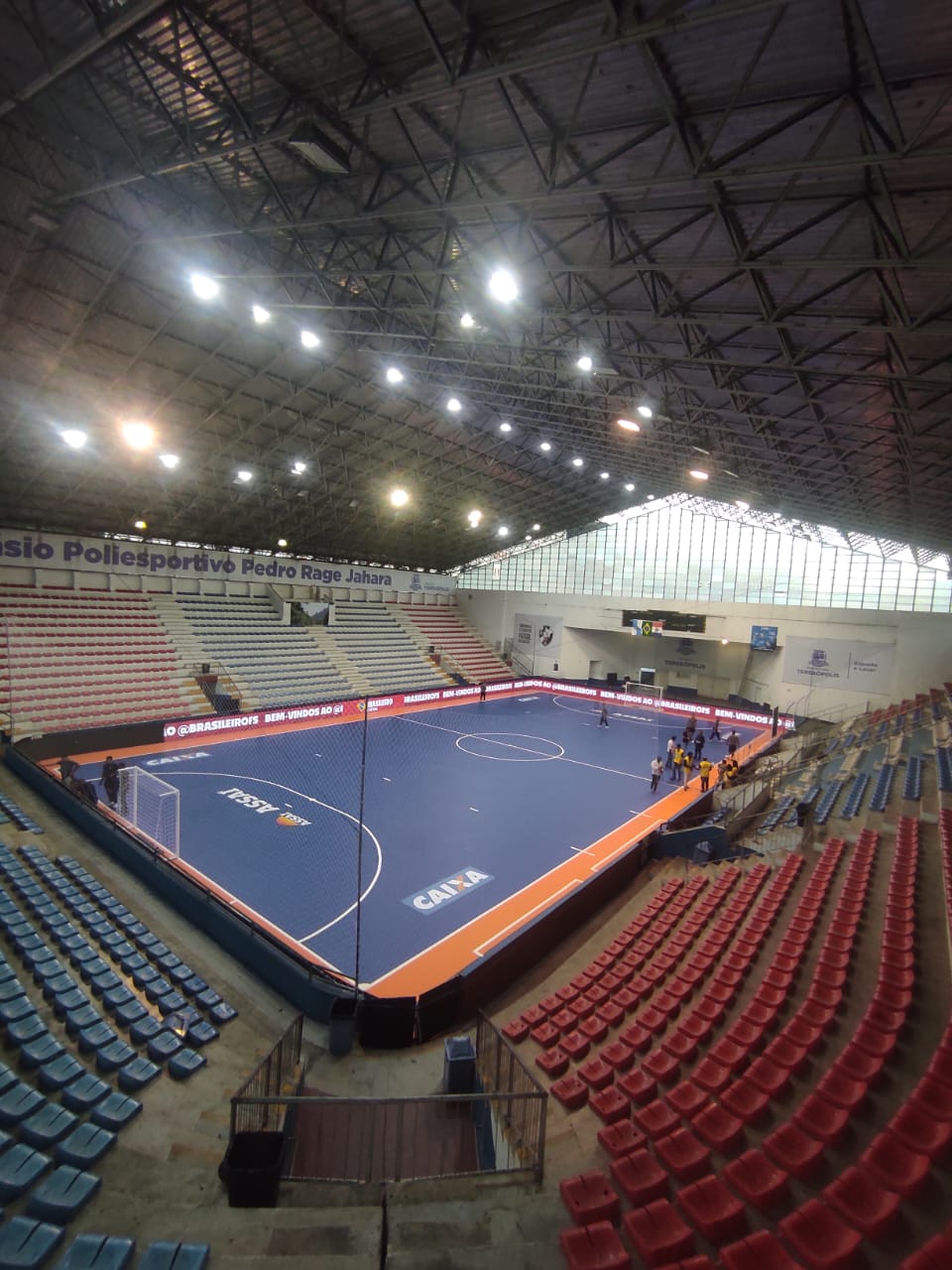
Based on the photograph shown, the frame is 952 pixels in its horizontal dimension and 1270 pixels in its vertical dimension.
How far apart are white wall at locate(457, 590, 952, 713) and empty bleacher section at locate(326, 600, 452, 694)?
8617 mm

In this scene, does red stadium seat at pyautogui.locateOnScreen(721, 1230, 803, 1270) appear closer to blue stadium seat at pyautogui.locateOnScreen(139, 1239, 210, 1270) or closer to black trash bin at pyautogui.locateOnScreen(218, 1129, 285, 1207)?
black trash bin at pyautogui.locateOnScreen(218, 1129, 285, 1207)

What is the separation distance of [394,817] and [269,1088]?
10.9m

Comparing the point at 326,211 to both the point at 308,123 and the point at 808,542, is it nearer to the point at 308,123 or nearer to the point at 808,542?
the point at 308,123

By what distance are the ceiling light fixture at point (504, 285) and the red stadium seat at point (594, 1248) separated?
1158 centimetres

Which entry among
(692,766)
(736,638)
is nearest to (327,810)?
(692,766)

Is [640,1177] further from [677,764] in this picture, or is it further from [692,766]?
[692,766]

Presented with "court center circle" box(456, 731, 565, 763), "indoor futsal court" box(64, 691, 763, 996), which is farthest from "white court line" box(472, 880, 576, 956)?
"court center circle" box(456, 731, 565, 763)

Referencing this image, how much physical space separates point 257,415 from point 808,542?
103 ft

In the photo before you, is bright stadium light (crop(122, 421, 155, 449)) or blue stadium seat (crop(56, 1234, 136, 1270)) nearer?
blue stadium seat (crop(56, 1234, 136, 1270))

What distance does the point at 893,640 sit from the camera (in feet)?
102

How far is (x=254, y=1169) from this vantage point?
4.56 m

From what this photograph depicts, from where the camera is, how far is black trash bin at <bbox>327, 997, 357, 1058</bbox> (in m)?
7.45

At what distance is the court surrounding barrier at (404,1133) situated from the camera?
541 cm

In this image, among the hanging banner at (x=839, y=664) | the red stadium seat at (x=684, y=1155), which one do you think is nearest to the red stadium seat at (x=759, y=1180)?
the red stadium seat at (x=684, y=1155)
